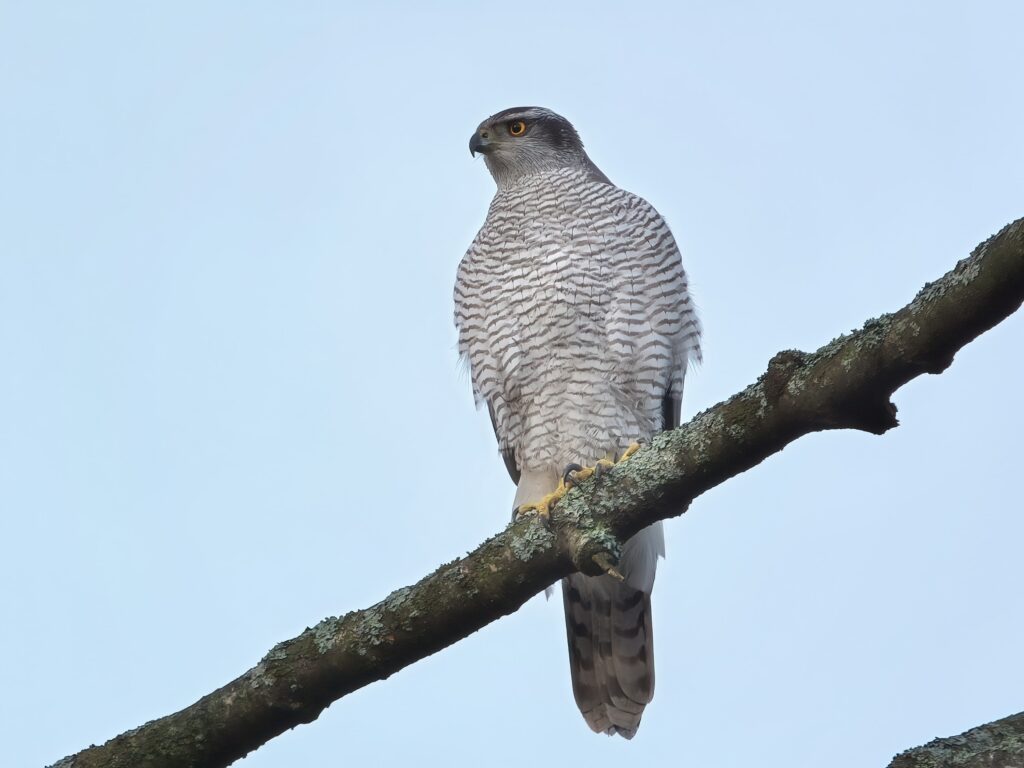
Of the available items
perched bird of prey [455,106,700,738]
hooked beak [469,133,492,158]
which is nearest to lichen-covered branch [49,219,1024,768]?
perched bird of prey [455,106,700,738]

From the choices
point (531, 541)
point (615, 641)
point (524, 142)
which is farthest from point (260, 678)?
point (524, 142)

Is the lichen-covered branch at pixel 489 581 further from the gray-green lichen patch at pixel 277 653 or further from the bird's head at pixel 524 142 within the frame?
the bird's head at pixel 524 142

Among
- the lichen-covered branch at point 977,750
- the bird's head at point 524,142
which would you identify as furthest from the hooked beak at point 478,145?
the lichen-covered branch at point 977,750

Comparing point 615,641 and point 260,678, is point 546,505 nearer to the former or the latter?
point 260,678

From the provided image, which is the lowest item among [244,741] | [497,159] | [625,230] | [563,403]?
[244,741]

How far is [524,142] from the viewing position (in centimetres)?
907

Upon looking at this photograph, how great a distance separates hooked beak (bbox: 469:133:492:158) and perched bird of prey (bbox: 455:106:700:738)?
3.97 feet

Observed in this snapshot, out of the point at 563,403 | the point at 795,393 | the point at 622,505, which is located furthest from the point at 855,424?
the point at 563,403

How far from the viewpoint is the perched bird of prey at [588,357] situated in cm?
724

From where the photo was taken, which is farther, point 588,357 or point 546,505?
point 588,357

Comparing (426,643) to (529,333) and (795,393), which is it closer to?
(795,393)

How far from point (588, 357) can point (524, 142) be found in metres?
2.45

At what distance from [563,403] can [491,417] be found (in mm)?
804

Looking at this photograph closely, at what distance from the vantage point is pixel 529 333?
733 cm
